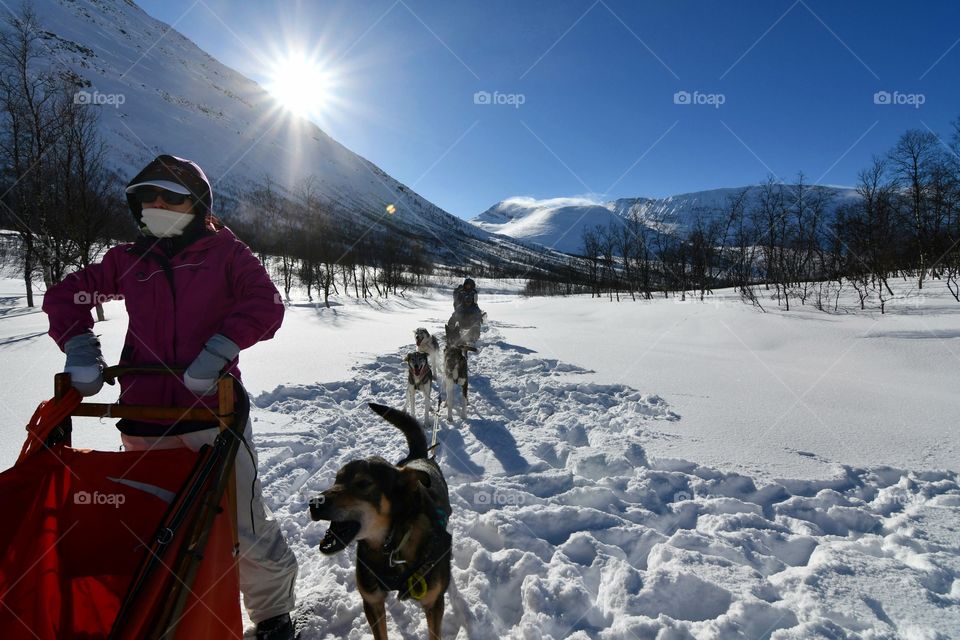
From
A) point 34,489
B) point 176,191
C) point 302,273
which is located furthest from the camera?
point 302,273

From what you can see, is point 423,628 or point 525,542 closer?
point 423,628

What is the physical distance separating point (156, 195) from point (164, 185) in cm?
10

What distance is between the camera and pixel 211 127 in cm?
13775

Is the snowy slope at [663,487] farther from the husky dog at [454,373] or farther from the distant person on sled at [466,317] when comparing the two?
the distant person on sled at [466,317]

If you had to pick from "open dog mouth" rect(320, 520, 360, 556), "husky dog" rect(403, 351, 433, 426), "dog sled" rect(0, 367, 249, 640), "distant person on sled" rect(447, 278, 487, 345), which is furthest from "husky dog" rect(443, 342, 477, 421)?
"dog sled" rect(0, 367, 249, 640)

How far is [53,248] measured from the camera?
47.5 feet

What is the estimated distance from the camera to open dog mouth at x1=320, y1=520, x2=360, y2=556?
2047 millimetres

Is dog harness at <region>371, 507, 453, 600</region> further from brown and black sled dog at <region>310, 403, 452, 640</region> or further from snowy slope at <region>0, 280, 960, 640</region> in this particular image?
snowy slope at <region>0, 280, 960, 640</region>

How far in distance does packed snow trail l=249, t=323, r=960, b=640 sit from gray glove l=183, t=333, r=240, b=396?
173cm

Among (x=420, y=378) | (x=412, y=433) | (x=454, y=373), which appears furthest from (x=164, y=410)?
(x=454, y=373)

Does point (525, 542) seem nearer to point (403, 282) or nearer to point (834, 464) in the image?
point (834, 464)

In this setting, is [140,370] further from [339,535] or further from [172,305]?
[339,535]

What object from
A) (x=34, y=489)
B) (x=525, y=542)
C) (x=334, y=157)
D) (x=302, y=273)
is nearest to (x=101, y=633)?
(x=34, y=489)

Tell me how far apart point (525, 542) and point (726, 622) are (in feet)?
4.62
